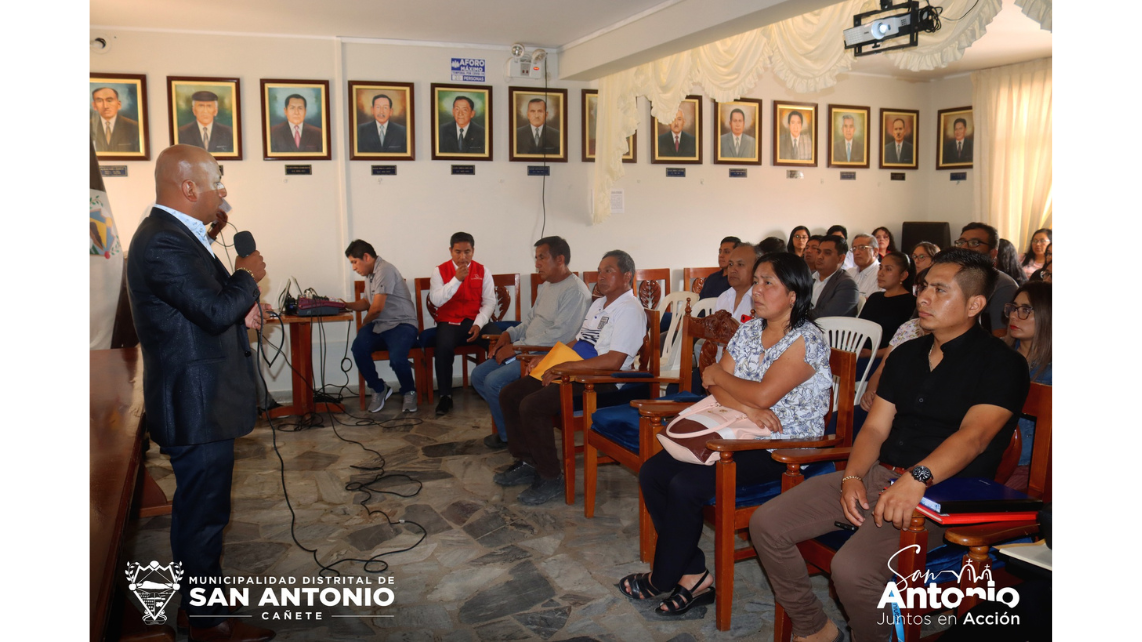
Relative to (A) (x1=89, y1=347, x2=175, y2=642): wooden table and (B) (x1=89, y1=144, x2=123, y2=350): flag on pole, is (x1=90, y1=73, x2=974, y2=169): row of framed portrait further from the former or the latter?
(A) (x1=89, y1=347, x2=175, y2=642): wooden table

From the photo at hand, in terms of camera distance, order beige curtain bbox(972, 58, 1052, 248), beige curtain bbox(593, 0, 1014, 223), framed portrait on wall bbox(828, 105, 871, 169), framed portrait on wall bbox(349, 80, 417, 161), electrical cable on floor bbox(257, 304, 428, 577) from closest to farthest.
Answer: electrical cable on floor bbox(257, 304, 428, 577)
beige curtain bbox(593, 0, 1014, 223)
framed portrait on wall bbox(349, 80, 417, 161)
beige curtain bbox(972, 58, 1052, 248)
framed portrait on wall bbox(828, 105, 871, 169)

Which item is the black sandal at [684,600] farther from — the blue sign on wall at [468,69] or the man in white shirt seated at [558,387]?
the blue sign on wall at [468,69]

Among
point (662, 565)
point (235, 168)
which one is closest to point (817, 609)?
point (662, 565)

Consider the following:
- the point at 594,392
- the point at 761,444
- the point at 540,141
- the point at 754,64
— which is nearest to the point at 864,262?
the point at 754,64

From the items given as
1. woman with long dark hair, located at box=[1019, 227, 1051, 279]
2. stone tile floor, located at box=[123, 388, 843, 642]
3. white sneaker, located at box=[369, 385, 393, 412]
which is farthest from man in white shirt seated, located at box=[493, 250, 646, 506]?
woman with long dark hair, located at box=[1019, 227, 1051, 279]

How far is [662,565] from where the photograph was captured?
2848 mm

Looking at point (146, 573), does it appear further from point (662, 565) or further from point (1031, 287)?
point (1031, 287)

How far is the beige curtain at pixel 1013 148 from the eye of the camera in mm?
8234

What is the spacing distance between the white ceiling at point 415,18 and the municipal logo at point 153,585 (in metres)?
3.97

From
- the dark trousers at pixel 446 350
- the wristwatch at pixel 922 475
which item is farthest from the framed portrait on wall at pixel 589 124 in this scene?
the wristwatch at pixel 922 475

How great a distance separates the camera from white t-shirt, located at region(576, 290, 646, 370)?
4.00m

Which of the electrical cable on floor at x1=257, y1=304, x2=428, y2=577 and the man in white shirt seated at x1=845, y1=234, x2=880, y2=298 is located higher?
the man in white shirt seated at x1=845, y1=234, x2=880, y2=298

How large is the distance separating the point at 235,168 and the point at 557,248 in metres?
3.34

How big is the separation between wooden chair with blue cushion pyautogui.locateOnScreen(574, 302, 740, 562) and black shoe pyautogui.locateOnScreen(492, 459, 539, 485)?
1.86 ft
